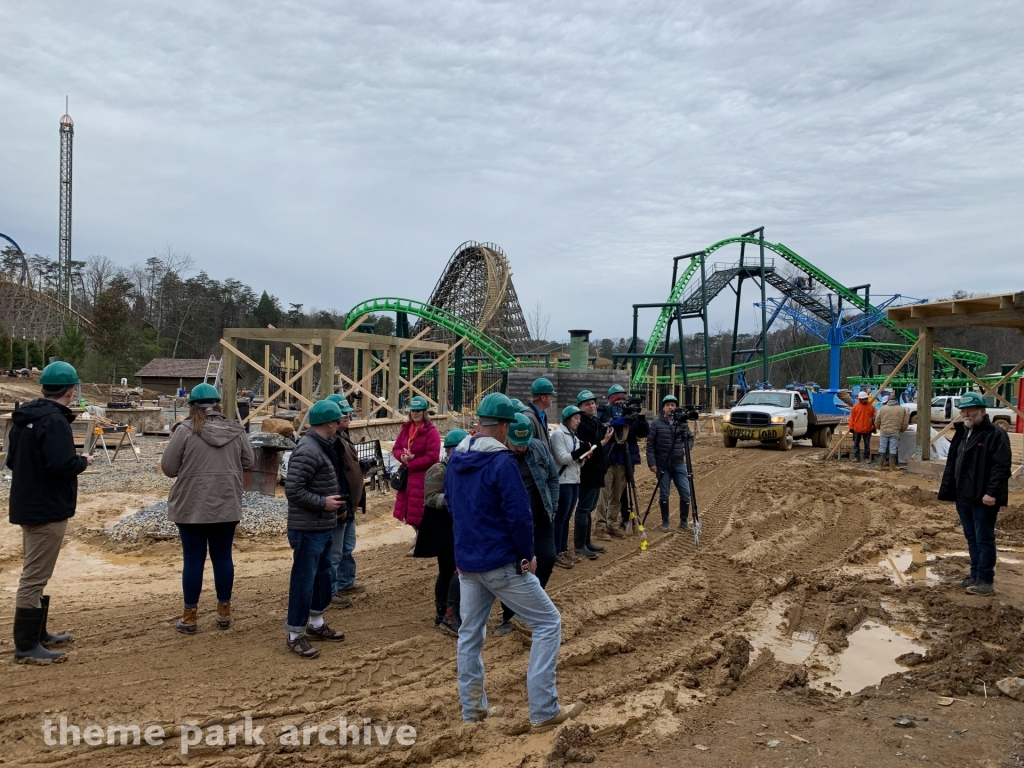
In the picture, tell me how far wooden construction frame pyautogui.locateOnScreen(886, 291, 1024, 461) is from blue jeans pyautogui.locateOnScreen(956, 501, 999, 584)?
5648 mm

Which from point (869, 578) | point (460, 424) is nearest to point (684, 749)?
point (869, 578)

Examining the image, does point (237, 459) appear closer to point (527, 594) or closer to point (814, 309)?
point (527, 594)

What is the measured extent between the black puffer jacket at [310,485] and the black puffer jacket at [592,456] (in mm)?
3322

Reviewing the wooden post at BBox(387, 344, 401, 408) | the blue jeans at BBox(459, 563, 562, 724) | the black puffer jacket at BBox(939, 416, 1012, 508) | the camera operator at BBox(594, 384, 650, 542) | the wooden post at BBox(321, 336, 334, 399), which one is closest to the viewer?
the blue jeans at BBox(459, 563, 562, 724)

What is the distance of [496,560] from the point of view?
3721 mm

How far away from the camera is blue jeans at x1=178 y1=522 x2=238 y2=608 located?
523 cm

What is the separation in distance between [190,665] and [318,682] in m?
0.93

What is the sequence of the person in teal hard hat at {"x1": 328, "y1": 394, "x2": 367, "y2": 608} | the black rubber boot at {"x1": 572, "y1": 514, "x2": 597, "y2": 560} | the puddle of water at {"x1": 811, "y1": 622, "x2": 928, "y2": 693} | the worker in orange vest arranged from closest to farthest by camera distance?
the puddle of water at {"x1": 811, "y1": 622, "x2": 928, "y2": 693}
the person in teal hard hat at {"x1": 328, "y1": 394, "x2": 367, "y2": 608}
the black rubber boot at {"x1": 572, "y1": 514, "x2": 597, "y2": 560}
the worker in orange vest

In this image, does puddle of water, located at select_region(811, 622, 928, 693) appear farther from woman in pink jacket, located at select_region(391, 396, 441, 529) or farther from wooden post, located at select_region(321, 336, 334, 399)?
wooden post, located at select_region(321, 336, 334, 399)

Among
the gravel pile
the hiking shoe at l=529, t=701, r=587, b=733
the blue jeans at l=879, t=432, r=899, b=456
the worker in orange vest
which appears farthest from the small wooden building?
the hiking shoe at l=529, t=701, r=587, b=733

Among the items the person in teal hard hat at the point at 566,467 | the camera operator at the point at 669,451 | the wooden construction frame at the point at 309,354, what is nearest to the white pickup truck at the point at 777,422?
the wooden construction frame at the point at 309,354

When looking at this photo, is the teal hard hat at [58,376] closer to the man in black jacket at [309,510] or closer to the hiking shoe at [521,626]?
the man in black jacket at [309,510]

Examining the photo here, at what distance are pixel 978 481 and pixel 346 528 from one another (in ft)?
18.6

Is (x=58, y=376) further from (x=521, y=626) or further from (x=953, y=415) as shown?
(x=953, y=415)
